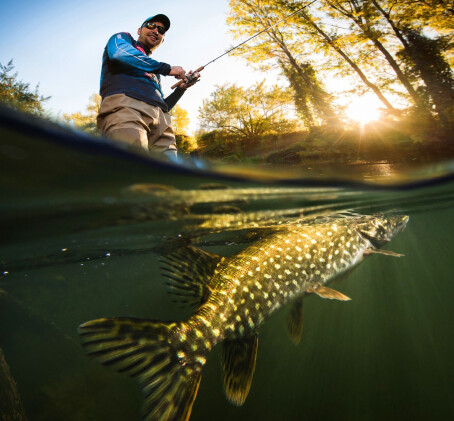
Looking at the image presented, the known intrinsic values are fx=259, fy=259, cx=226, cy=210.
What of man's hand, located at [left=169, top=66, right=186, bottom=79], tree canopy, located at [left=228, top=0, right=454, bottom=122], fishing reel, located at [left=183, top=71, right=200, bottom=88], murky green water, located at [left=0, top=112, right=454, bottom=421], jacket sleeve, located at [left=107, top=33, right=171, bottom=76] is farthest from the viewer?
tree canopy, located at [left=228, top=0, right=454, bottom=122]

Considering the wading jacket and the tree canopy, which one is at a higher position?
the tree canopy

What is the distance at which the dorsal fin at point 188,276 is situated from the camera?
2318 mm

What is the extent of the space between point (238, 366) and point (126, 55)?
11.1 ft

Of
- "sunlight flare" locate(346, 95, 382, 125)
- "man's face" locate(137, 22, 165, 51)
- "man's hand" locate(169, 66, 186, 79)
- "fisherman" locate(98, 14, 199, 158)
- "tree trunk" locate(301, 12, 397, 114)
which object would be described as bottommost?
"fisherman" locate(98, 14, 199, 158)

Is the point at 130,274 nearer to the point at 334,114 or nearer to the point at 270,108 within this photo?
the point at 334,114

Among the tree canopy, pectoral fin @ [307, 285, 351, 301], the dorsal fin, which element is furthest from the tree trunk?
the dorsal fin

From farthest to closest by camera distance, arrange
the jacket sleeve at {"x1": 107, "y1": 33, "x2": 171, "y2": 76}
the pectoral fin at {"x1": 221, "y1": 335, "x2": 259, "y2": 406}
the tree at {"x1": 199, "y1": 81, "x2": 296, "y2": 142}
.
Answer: the tree at {"x1": 199, "y1": 81, "x2": 296, "y2": 142} < the jacket sleeve at {"x1": 107, "y1": 33, "x2": 171, "y2": 76} < the pectoral fin at {"x1": 221, "y1": 335, "x2": 259, "y2": 406}

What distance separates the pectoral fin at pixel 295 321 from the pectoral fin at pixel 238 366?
2.25 feet

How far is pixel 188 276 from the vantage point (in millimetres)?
2342

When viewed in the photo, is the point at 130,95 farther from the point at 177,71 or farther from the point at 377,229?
the point at 377,229

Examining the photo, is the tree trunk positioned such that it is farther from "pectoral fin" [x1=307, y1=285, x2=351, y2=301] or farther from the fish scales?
"pectoral fin" [x1=307, y1=285, x2=351, y2=301]

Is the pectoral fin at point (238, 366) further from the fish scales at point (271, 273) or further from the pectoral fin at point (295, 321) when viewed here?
the pectoral fin at point (295, 321)

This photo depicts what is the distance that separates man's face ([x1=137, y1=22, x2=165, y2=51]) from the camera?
3766 millimetres

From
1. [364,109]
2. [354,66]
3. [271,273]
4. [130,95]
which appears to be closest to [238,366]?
[271,273]
